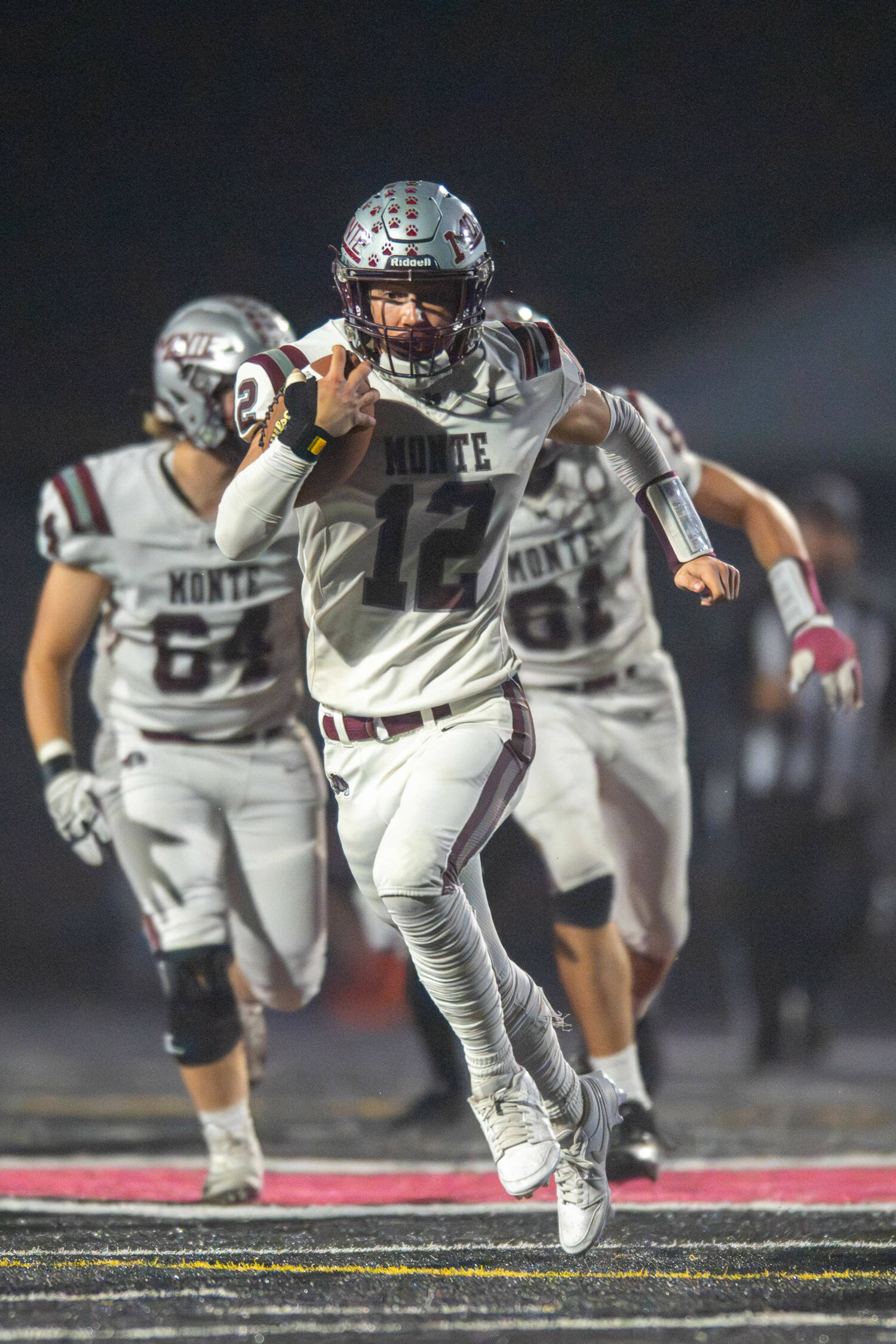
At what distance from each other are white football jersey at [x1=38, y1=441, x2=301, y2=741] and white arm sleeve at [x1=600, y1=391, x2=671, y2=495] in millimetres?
810

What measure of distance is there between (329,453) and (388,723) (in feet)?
1.48

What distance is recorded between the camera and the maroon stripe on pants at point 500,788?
2311 mm

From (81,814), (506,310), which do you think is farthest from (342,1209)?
(506,310)

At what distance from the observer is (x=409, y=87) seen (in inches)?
176

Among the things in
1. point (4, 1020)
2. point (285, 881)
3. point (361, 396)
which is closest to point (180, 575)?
point (285, 881)

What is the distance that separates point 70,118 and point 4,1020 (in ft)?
9.39

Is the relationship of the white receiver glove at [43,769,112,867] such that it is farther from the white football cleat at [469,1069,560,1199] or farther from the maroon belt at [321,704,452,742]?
the white football cleat at [469,1069,560,1199]

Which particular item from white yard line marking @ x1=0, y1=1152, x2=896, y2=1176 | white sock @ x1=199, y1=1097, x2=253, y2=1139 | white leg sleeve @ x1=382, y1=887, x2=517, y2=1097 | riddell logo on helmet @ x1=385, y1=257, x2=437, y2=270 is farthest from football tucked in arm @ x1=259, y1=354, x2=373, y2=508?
white yard line marking @ x1=0, y1=1152, x2=896, y2=1176

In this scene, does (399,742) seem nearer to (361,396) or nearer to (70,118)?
(361,396)

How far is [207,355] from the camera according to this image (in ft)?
10.5

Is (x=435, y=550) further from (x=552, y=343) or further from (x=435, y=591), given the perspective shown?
(x=552, y=343)

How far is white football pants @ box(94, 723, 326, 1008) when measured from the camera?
10.5 ft

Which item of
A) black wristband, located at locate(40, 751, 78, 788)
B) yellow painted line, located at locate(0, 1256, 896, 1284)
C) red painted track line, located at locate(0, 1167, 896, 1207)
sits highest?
black wristband, located at locate(40, 751, 78, 788)

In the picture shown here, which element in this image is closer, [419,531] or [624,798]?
[419,531]
